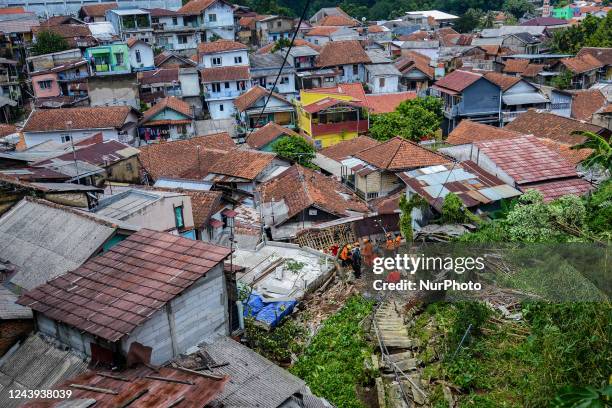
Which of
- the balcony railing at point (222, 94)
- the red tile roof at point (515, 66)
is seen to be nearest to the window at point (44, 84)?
the balcony railing at point (222, 94)

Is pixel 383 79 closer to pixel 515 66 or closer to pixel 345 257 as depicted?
pixel 515 66

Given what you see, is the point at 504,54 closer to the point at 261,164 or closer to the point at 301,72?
the point at 301,72

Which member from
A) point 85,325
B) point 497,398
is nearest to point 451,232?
point 497,398

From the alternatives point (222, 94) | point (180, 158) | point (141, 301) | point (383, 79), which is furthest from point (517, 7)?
point (141, 301)

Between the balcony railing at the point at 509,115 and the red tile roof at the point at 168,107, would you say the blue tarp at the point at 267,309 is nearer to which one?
the red tile roof at the point at 168,107

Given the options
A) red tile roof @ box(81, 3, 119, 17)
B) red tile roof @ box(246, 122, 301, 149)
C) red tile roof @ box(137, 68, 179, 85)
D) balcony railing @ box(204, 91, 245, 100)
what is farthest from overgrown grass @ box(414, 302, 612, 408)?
red tile roof @ box(81, 3, 119, 17)

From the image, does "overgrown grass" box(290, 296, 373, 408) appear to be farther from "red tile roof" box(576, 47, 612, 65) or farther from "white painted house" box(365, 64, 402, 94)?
"red tile roof" box(576, 47, 612, 65)
